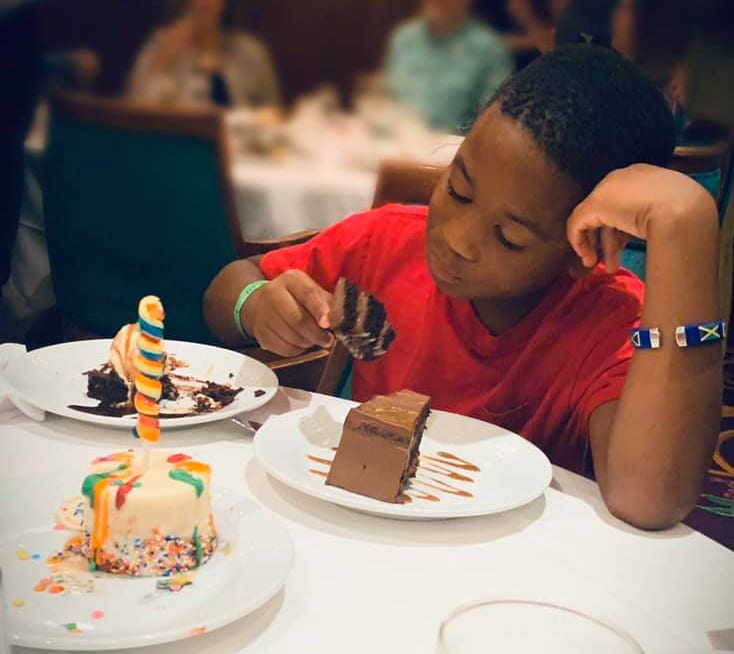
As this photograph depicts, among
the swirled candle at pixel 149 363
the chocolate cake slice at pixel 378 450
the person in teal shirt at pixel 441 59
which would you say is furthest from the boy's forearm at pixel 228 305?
the person in teal shirt at pixel 441 59

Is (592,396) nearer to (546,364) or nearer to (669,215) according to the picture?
(546,364)

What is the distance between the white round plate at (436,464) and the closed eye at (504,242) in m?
0.18

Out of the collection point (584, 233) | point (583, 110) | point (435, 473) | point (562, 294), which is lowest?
point (435, 473)

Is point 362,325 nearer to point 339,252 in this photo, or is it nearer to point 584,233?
point 584,233

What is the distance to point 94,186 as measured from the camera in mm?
475

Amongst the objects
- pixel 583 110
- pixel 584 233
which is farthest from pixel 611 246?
pixel 583 110

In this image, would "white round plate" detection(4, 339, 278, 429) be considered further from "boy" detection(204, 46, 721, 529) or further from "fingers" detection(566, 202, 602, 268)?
"fingers" detection(566, 202, 602, 268)

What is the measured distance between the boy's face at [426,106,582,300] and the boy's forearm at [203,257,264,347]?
0.27 m

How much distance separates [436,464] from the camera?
81 centimetres

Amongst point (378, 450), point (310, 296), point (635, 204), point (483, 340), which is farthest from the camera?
point (483, 340)

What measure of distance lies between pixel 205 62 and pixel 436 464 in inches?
21.0

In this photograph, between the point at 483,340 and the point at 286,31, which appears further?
the point at 483,340

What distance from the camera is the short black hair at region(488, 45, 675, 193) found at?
840 mm

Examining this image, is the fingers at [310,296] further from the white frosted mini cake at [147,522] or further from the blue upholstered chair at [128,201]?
the white frosted mini cake at [147,522]
